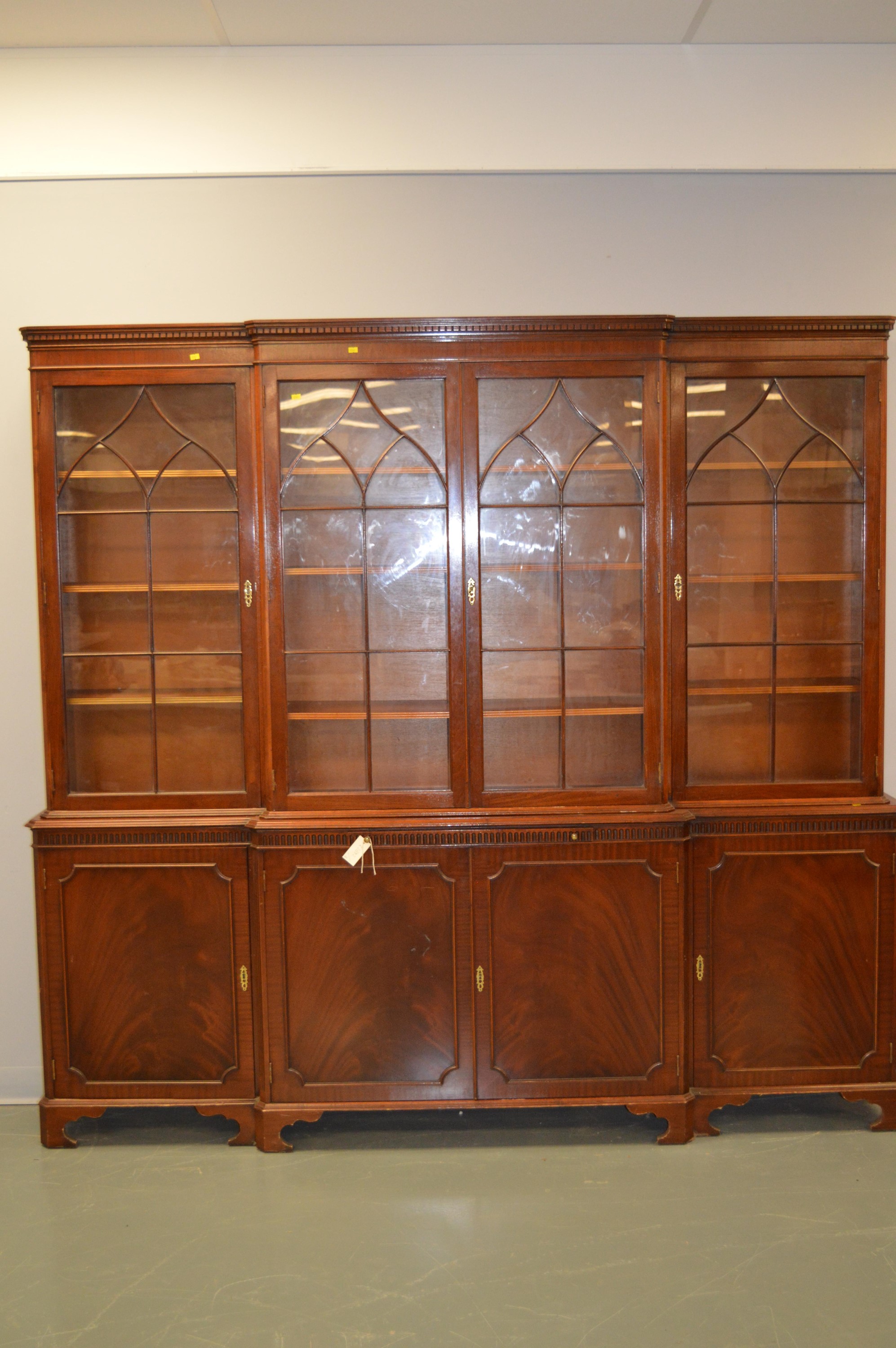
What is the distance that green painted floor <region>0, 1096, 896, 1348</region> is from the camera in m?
2.22

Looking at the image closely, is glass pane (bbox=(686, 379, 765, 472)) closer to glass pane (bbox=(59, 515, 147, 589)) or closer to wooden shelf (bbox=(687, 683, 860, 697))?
wooden shelf (bbox=(687, 683, 860, 697))

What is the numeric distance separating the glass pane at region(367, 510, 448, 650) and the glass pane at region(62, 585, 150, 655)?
2.33 feet

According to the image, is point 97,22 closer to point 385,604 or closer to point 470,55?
point 470,55

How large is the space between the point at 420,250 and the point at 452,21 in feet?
2.18

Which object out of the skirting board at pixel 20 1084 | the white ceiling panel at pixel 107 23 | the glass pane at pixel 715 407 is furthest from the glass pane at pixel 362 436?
the skirting board at pixel 20 1084

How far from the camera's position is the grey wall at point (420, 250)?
324cm

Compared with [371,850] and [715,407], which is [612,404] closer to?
[715,407]

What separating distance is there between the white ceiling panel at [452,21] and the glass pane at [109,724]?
78.7 inches

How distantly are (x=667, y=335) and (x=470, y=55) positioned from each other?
1194mm

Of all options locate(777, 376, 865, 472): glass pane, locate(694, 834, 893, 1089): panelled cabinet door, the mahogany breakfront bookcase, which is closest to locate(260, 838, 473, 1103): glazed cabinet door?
the mahogany breakfront bookcase

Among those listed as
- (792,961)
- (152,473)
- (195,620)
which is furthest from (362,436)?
(792,961)

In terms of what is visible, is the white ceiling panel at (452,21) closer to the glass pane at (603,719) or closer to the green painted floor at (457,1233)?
the glass pane at (603,719)

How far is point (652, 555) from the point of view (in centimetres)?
293

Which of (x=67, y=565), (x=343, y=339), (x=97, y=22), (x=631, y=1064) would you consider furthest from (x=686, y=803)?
(x=97, y=22)
